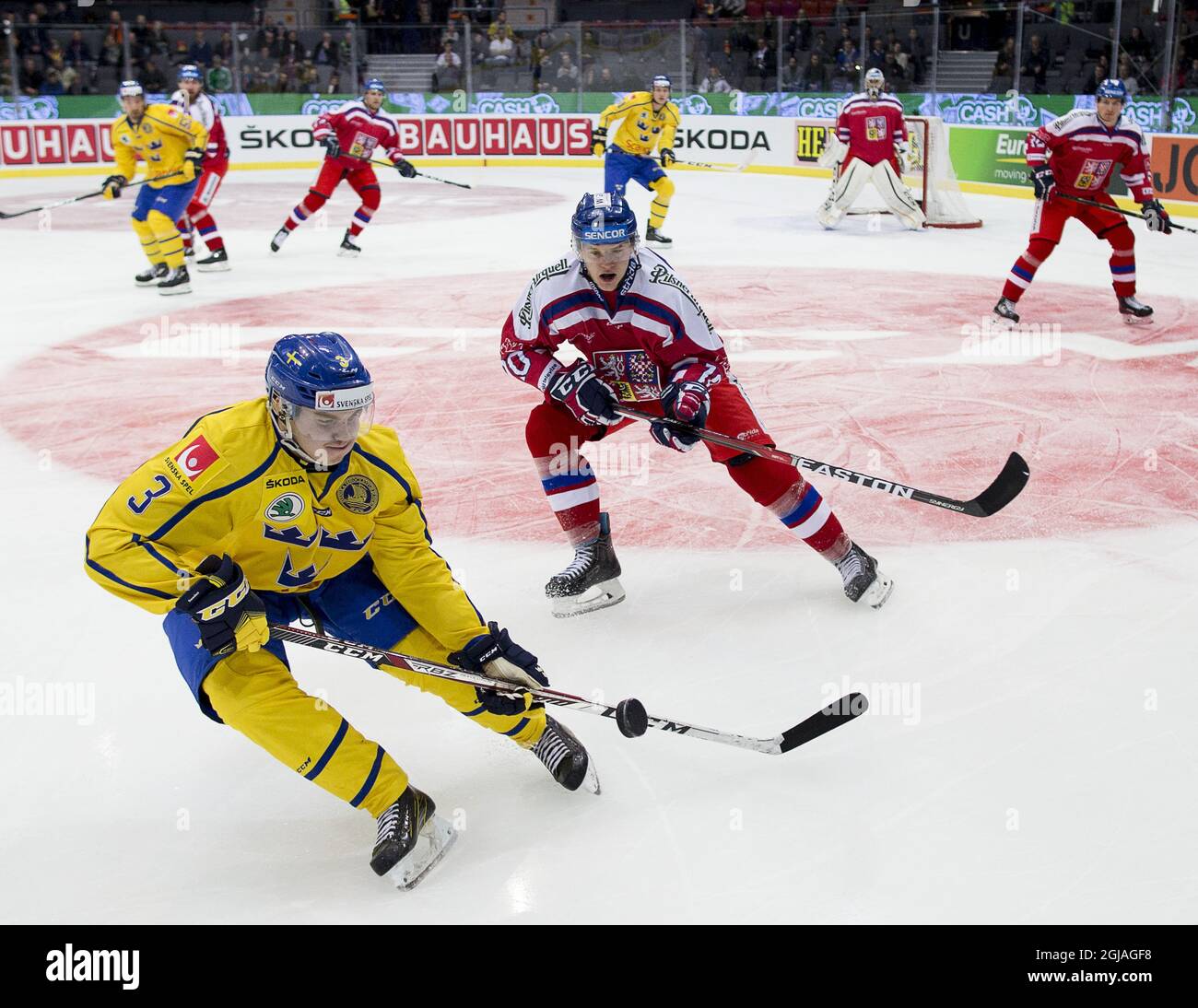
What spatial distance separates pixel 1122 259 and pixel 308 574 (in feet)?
19.7

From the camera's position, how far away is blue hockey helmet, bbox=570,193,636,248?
133 inches

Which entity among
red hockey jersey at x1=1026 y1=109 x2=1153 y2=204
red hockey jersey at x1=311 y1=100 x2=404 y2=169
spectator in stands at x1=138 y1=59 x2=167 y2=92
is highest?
spectator in stands at x1=138 y1=59 x2=167 y2=92

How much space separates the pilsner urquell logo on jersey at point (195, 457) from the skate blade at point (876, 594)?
2.00 m

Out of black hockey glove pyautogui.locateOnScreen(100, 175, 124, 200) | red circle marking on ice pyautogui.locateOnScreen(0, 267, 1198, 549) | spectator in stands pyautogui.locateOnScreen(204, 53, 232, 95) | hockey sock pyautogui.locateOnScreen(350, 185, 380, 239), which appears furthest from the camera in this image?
spectator in stands pyautogui.locateOnScreen(204, 53, 232, 95)

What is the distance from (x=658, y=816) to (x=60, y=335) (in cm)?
589

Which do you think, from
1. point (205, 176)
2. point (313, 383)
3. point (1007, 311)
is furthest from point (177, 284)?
point (313, 383)

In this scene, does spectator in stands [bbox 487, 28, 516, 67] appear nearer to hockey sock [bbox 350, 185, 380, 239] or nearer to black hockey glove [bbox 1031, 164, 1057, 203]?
hockey sock [bbox 350, 185, 380, 239]

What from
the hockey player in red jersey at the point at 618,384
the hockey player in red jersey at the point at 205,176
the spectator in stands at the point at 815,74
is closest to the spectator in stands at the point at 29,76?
the hockey player in red jersey at the point at 205,176

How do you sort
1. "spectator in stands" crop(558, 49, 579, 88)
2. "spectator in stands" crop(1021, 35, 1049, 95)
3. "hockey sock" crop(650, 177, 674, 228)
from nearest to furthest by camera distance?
"hockey sock" crop(650, 177, 674, 228) → "spectator in stands" crop(1021, 35, 1049, 95) → "spectator in stands" crop(558, 49, 579, 88)

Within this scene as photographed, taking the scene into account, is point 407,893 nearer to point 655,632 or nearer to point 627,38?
point 655,632

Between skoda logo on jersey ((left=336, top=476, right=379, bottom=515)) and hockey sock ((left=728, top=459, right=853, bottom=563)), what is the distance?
138cm

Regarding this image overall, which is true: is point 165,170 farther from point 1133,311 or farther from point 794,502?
point 794,502

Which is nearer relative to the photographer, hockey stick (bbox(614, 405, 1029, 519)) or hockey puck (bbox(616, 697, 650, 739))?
hockey puck (bbox(616, 697, 650, 739))

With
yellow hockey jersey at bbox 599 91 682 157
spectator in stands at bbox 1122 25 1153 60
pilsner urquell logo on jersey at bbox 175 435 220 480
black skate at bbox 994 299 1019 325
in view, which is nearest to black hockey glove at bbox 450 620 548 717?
pilsner urquell logo on jersey at bbox 175 435 220 480
